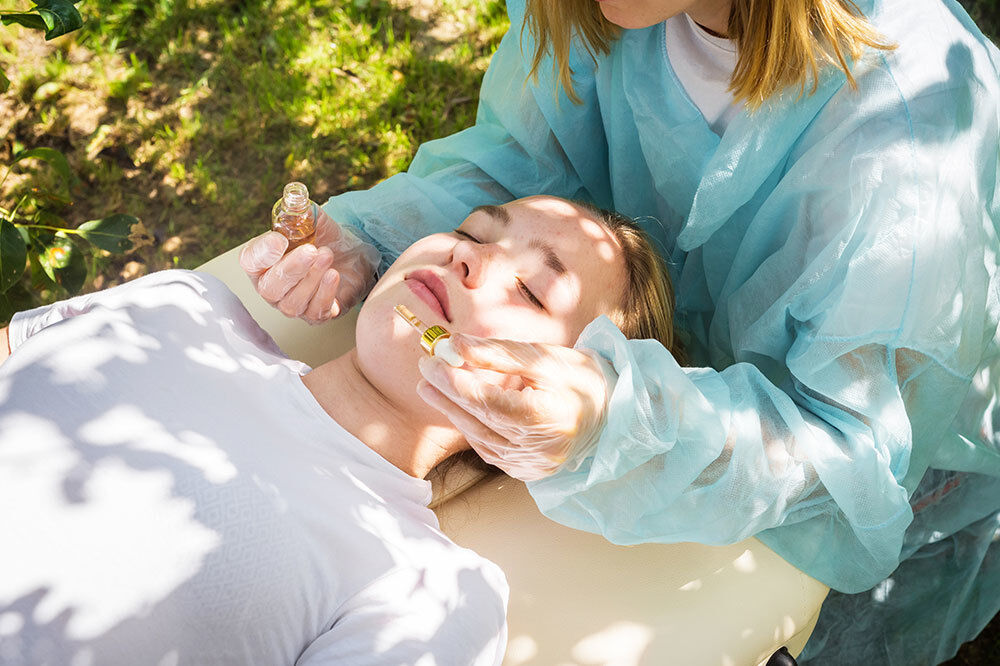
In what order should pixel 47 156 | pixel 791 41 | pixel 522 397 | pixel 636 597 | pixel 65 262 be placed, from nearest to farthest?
pixel 522 397 < pixel 791 41 < pixel 636 597 < pixel 65 262 < pixel 47 156

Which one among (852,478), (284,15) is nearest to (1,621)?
(852,478)

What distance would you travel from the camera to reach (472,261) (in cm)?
204

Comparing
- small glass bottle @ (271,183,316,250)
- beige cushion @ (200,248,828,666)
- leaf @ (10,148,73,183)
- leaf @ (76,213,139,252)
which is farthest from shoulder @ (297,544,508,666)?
leaf @ (10,148,73,183)

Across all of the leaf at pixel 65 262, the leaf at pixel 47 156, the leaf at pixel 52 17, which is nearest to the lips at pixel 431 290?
the leaf at pixel 52 17

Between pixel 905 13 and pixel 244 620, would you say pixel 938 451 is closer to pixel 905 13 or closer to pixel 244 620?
pixel 905 13

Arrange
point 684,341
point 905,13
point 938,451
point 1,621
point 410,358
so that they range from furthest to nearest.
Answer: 1. point 684,341
2. point 938,451
3. point 410,358
4. point 905,13
5. point 1,621

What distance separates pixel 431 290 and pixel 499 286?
16cm

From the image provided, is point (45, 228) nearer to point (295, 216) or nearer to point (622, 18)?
point (295, 216)

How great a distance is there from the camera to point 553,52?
235cm

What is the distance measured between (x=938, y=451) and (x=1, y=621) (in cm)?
211

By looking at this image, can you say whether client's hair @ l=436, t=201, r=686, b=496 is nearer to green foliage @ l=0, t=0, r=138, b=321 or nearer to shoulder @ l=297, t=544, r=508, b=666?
shoulder @ l=297, t=544, r=508, b=666

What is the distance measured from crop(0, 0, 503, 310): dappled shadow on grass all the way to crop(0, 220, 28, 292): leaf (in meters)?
0.82

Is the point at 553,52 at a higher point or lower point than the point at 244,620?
higher

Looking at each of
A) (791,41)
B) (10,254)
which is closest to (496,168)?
(791,41)
